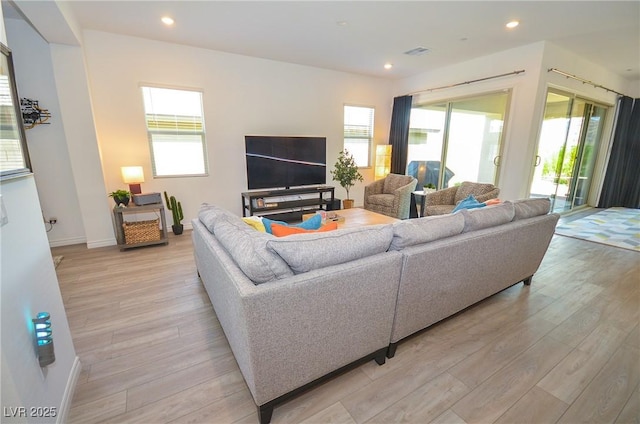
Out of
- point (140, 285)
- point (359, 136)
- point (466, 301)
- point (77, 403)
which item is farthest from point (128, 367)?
point (359, 136)

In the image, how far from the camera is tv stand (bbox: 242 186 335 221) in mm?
4371

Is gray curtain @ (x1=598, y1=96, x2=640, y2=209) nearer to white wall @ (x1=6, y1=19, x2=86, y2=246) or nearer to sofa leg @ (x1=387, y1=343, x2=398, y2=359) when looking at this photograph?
sofa leg @ (x1=387, y1=343, x2=398, y2=359)

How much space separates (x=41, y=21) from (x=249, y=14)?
73.3 inches

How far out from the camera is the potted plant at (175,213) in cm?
391

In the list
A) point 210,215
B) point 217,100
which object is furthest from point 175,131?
point 210,215

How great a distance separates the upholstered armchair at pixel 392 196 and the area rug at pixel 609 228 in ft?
7.62

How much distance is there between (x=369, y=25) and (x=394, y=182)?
2.64m

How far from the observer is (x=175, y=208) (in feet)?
12.9

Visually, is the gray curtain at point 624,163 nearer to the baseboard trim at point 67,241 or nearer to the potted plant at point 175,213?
the potted plant at point 175,213

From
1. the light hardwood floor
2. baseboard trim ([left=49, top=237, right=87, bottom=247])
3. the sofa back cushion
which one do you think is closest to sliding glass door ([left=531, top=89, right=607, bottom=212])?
the sofa back cushion

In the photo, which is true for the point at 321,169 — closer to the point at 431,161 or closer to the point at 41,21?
the point at 431,161

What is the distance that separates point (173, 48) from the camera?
146 inches

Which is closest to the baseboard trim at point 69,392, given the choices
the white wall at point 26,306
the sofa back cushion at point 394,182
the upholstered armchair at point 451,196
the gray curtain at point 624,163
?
the white wall at point 26,306

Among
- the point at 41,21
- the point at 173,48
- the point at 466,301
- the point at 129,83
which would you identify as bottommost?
the point at 466,301
